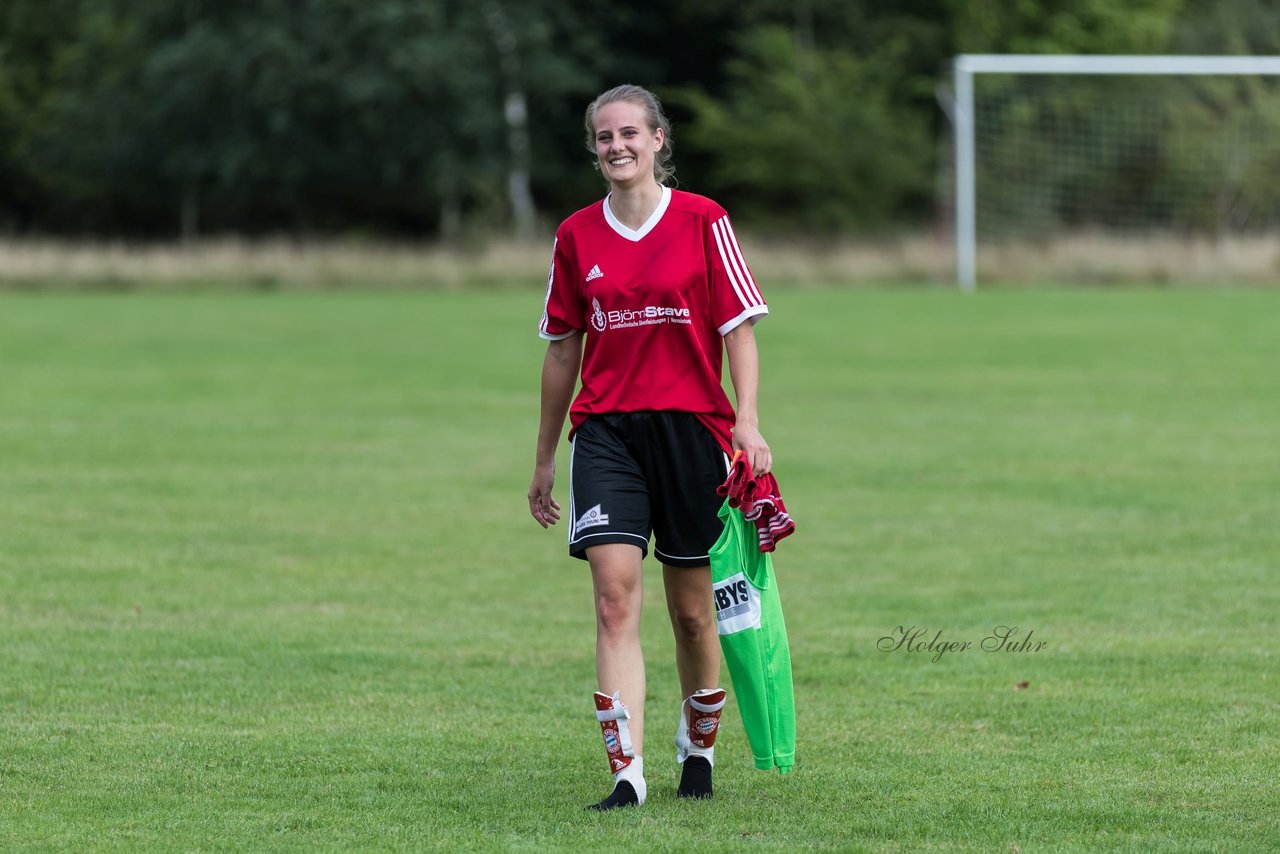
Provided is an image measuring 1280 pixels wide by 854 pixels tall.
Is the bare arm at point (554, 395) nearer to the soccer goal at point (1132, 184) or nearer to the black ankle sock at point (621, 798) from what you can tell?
the black ankle sock at point (621, 798)

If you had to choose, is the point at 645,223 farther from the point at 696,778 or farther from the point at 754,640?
the point at 696,778

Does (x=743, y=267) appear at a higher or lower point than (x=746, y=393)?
higher

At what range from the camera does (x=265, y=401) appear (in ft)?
61.8

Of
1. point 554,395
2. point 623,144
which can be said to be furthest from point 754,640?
point 623,144

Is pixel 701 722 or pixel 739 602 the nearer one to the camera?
pixel 739 602

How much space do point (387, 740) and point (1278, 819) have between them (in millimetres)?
2706

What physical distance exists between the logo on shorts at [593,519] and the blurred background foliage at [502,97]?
39842 mm

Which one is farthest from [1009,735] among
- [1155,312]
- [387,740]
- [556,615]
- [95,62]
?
[95,62]

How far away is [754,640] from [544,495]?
32.0 inches

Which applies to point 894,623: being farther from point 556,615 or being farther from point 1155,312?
point 1155,312

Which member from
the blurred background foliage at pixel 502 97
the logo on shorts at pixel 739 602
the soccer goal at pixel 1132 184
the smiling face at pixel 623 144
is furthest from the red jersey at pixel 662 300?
the blurred background foliage at pixel 502 97

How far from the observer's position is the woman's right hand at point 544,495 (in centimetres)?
551

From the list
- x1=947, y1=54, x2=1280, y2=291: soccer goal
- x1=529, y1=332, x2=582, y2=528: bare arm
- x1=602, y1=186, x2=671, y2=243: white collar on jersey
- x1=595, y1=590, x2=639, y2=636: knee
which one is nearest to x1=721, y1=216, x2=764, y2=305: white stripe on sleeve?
x1=602, y1=186, x2=671, y2=243: white collar on jersey

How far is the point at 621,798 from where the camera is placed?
201 inches
